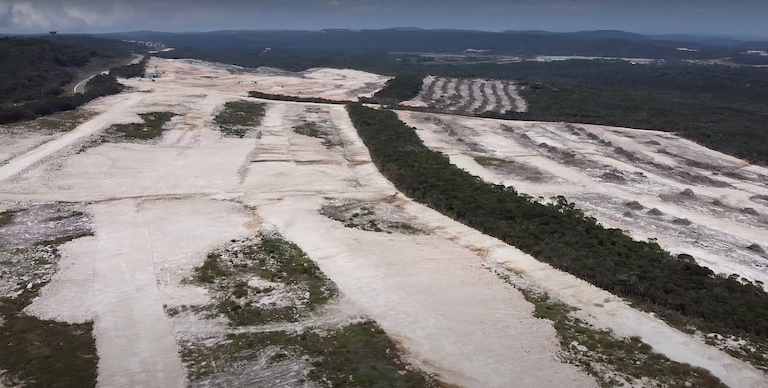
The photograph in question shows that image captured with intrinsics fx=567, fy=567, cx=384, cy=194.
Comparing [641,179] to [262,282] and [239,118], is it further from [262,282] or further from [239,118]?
[239,118]

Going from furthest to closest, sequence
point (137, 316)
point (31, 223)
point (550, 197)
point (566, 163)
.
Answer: point (566, 163) → point (550, 197) → point (31, 223) → point (137, 316)

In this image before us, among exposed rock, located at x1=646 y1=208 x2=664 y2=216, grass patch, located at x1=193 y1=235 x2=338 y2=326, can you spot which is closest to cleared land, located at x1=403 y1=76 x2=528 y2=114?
exposed rock, located at x1=646 y1=208 x2=664 y2=216

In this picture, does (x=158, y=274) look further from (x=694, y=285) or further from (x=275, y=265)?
(x=694, y=285)

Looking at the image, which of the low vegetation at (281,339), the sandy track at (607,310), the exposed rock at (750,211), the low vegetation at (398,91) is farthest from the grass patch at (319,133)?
the exposed rock at (750,211)

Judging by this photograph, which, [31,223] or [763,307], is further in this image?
[31,223]

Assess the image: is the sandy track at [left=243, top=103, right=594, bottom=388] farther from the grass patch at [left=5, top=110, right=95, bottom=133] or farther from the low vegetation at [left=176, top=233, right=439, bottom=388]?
the grass patch at [left=5, top=110, right=95, bottom=133]

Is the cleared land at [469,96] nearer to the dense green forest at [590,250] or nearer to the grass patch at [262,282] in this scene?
the dense green forest at [590,250]

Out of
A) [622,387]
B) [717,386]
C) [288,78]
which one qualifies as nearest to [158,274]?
[622,387]
